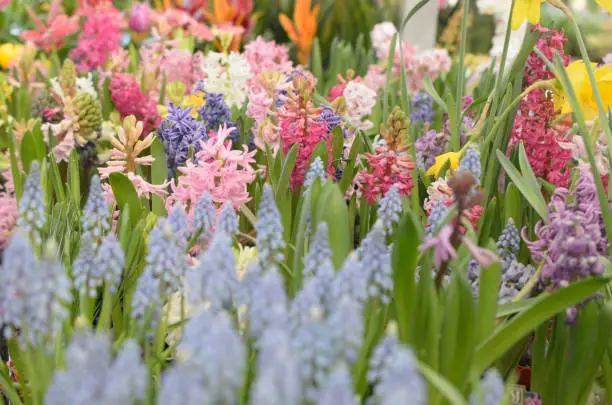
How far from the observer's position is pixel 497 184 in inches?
42.7

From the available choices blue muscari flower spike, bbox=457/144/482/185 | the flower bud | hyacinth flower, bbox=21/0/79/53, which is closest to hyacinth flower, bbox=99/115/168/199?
blue muscari flower spike, bbox=457/144/482/185

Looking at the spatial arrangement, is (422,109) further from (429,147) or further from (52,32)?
(52,32)

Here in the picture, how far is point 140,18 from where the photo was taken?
2082mm

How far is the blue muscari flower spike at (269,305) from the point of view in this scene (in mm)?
494

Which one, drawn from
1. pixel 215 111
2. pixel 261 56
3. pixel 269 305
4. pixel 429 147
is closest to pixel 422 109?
pixel 429 147

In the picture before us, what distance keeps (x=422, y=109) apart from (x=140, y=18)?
0.96 meters

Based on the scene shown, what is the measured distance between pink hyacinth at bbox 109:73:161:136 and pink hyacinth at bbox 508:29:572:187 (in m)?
0.67

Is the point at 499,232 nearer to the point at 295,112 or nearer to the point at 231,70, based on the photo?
the point at 295,112

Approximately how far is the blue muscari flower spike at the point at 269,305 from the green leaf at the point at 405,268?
184 mm

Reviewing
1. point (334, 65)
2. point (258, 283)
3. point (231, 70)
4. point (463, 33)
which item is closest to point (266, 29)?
point (334, 65)

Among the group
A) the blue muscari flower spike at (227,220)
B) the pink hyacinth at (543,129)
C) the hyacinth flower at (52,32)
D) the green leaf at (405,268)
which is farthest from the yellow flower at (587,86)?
the hyacinth flower at (52,32)

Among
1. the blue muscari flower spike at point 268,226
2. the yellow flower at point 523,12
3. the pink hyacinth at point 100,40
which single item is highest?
the pink hyacinth at point 100,40

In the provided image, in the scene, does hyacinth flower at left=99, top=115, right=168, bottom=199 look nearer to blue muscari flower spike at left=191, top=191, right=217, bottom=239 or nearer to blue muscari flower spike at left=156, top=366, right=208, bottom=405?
blue muscari flower spike at left=191, top=191, right=217, bottom=239

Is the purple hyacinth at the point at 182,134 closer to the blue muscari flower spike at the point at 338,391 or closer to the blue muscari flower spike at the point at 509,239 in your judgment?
the blue muscari flower spike at the point at 509,239
